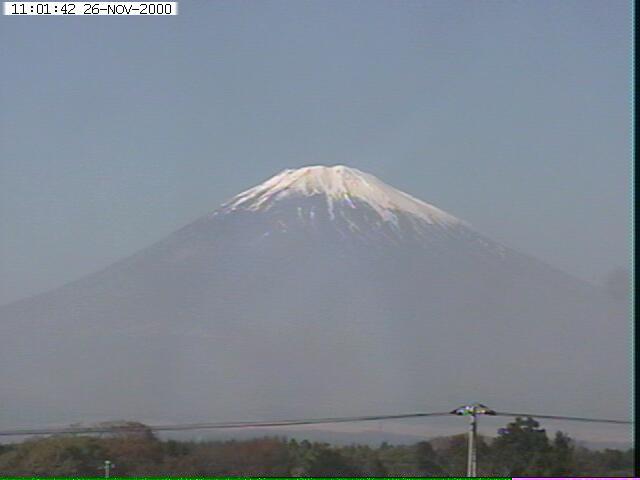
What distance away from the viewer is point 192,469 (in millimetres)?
8195

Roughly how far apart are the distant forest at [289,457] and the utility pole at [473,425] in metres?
0.08

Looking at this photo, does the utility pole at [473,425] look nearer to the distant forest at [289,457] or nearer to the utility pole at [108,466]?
the distant forest at [289,457]

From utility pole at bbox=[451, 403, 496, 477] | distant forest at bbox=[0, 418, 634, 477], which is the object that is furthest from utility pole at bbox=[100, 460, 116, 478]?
utility pole at bbox=[451, 403, 496, 477]

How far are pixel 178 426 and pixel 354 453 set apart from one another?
99 cm

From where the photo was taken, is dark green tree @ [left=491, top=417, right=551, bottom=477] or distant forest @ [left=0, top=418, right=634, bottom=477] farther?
dark green tree @ [left=491, top=417, right=551, bottom=477]

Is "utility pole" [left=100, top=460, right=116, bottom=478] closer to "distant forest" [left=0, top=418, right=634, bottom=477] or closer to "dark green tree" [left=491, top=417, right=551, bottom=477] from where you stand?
"distant forest" [left=0, top=418, right=634, bottom=477]

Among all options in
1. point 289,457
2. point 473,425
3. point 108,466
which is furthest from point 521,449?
point 108,466

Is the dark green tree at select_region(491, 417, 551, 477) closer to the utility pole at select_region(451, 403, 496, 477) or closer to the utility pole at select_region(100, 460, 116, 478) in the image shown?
the utility pole at select_region(451, 403, 496, 477)

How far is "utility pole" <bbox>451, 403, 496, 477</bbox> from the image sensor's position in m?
8.12

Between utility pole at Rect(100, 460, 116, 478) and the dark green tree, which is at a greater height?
the dark green tree

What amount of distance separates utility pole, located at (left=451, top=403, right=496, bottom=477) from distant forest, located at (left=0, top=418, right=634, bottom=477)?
0.08m

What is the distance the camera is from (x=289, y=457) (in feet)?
27.0

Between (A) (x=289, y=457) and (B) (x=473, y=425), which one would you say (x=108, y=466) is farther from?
(B) (x=473, y=425)

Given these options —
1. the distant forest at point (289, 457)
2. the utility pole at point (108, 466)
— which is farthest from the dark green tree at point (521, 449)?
the utility pole at point (108, 466)
